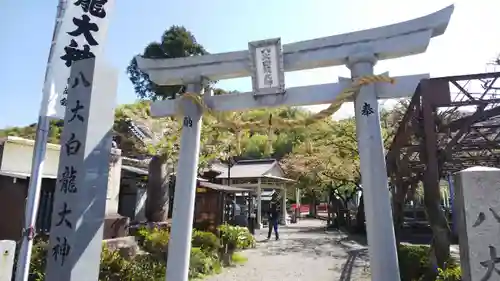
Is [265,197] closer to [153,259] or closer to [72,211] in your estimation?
[153,259]

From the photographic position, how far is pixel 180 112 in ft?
20.9

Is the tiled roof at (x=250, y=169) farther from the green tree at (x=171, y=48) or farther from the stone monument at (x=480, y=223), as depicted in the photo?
the stone monument at (x=480, y=223)

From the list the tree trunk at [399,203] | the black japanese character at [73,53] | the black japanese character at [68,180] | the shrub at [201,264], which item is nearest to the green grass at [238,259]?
the shrub at [201,264]

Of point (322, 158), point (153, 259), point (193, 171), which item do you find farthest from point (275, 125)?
point (322, 158)

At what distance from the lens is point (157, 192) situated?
12.7 m

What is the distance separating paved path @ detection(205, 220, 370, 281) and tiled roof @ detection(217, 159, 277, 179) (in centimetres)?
749

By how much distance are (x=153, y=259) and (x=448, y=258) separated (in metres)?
7.34

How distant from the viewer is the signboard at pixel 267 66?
579cm

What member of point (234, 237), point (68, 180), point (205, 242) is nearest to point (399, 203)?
point (234, 237)

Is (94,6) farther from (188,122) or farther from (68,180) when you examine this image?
(68,180)

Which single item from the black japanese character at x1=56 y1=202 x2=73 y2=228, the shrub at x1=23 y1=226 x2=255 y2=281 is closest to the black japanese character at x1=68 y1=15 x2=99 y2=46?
the black japanese character at x1=56 y1=202 x2=73 y2=228

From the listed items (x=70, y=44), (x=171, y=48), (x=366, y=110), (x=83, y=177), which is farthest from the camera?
(x=171, y=48)

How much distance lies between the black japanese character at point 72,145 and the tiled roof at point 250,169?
1986cm

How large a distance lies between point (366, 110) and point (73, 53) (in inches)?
195
